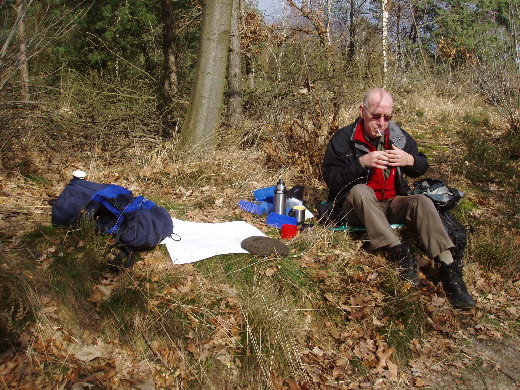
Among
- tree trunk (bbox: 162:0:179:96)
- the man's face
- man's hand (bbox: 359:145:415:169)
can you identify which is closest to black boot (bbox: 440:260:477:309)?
man's hand (bbox: 359:145:415:169)

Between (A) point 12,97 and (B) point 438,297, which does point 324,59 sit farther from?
(B) point 438,297

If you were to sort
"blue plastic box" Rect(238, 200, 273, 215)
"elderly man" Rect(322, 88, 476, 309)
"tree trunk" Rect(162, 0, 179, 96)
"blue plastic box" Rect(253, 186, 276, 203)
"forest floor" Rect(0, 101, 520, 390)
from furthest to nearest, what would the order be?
"tree trunk" Rect(162, 0, 179, 96) → "blue plastic box" Rect(253, 186, 276, 203) → "blue plastic box" Rect(238, 200, 273, 215) → "elderly man" Rect(322, 88, 476, 309) → "forest floor" Rect(0, 101, 520, 390)

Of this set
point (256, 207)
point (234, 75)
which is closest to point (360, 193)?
point (256, 207)

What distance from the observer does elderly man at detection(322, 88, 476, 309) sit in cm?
427

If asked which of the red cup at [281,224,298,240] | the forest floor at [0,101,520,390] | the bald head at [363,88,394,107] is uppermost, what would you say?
the bald head at [363,88,394,107]

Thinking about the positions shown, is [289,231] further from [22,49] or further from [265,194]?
[22,49]

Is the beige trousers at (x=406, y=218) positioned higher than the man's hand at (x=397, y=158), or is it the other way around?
the man's hand at (x=397, y=158)

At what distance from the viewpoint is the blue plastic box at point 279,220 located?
5.00m

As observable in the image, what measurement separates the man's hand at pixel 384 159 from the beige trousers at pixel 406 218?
21cm

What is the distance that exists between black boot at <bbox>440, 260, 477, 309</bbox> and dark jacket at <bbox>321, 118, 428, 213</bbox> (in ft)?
2.76

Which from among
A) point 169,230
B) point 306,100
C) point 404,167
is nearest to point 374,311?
point 404,167

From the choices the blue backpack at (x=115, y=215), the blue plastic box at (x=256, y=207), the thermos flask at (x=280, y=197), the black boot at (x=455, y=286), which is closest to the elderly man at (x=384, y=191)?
the black boot at (x=455, y=286)

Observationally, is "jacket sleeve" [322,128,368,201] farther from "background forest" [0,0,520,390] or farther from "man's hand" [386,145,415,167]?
"background forest" [0,0,520,390]

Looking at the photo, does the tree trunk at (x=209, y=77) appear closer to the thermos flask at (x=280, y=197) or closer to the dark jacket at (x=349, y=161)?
the thermos flask at (x=280, y=197)
